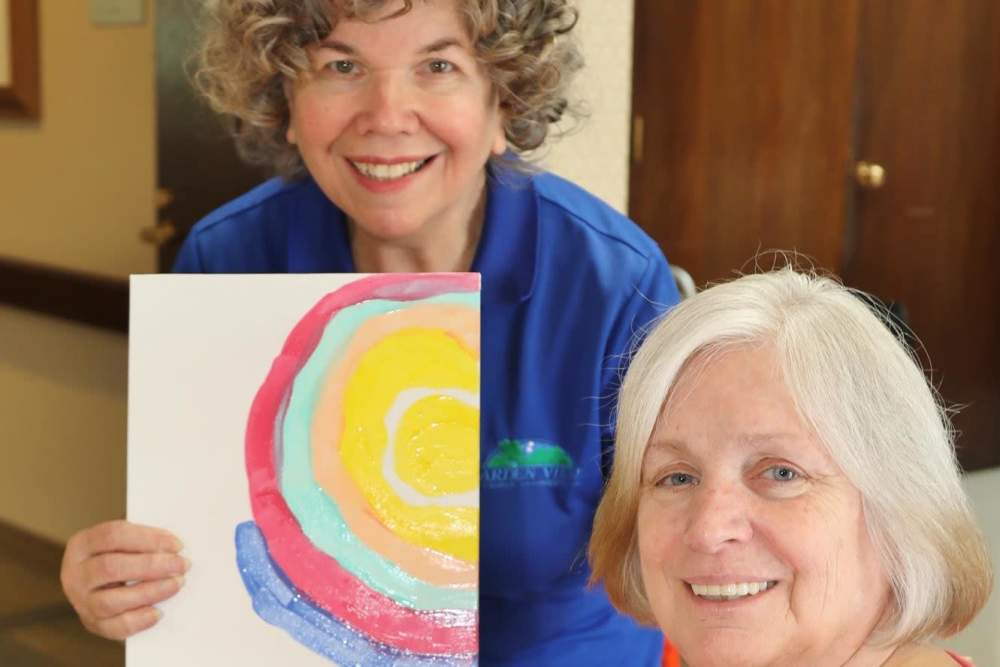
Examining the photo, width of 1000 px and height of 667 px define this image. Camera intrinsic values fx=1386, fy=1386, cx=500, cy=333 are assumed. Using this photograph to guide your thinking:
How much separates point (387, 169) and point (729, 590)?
0.62 m

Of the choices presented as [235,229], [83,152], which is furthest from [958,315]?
[235,229]

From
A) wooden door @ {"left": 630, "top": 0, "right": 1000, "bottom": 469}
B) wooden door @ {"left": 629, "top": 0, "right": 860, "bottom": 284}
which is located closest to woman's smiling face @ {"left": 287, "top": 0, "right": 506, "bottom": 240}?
wooden door @ {"left": 630, "top": 0, "right": 1000, "bottom": 469}

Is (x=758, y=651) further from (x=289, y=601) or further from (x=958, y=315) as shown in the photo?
(x=958, y=315)

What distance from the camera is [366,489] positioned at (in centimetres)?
132

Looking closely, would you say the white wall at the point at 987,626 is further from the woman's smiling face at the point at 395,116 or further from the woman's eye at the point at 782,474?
the woman's eye at the point at 782,474

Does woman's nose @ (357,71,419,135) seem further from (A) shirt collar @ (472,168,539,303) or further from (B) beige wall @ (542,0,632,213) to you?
(B) beige wall @ (542,0,632,213)

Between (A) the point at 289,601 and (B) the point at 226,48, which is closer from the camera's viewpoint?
(A) the point at 289,601

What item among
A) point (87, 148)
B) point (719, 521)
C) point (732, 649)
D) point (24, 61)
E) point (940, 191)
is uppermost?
point (24, 61)

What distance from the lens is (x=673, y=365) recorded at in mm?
1182

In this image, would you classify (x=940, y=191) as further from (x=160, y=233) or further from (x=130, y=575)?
(x=130, y=575)

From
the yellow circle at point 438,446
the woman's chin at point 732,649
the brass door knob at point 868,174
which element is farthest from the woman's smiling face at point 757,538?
the brass door knob at point 868,174

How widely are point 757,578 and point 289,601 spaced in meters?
0.47

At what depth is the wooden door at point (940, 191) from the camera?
14.6ft

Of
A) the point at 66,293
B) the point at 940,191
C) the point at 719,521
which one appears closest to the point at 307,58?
the point at 719,521
